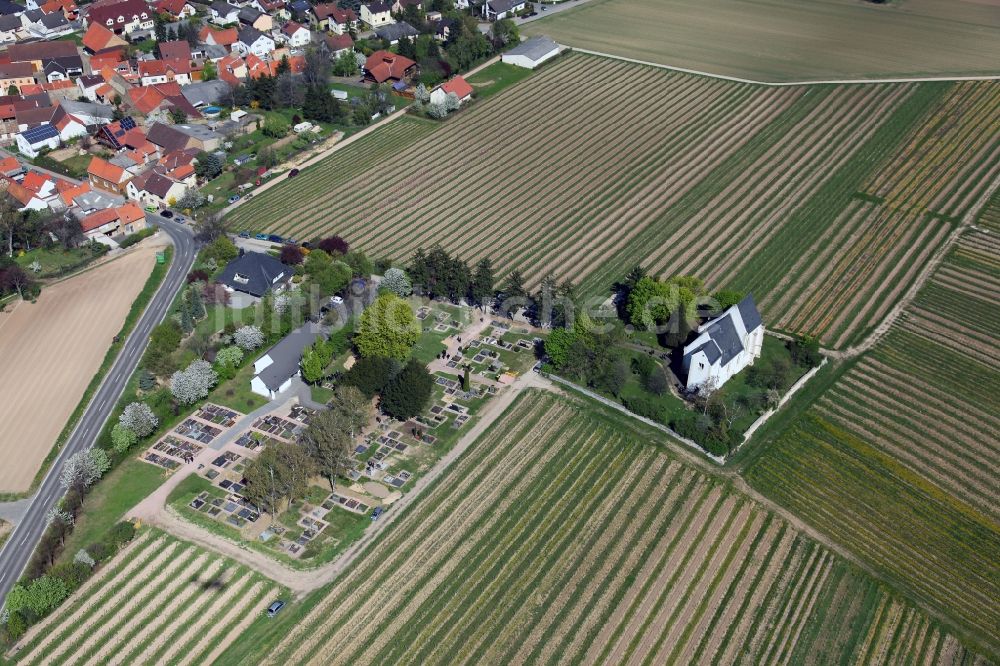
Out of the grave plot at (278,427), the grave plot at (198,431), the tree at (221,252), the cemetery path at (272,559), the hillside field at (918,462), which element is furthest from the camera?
the tree at (221,252)

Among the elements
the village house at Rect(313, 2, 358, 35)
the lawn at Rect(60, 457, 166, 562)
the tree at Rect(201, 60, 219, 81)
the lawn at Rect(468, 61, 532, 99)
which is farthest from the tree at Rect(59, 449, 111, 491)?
the village house at Rect(313, 2, 358, 35)

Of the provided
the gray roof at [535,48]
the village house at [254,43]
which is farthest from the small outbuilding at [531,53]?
the village house at [254,43]

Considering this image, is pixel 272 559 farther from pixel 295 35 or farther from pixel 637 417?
pixel 295 35

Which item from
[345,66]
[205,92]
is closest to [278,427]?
[205,92]

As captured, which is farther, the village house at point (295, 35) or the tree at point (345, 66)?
the village house at point (295, 35)

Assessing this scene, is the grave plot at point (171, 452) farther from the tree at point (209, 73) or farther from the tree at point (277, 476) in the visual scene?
the tree at point (209, 73)

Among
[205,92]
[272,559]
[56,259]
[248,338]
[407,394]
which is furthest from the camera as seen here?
[205,92]
